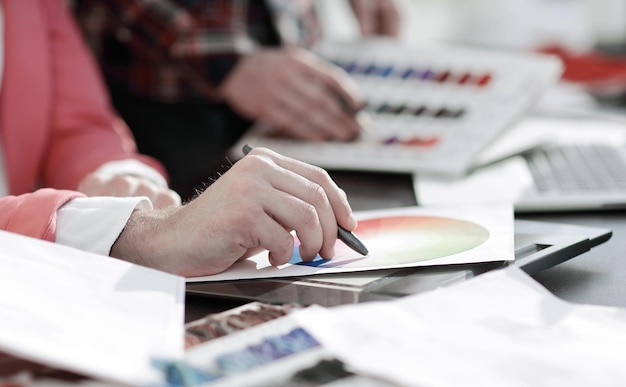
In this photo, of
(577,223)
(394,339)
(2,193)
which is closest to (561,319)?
(394,339)

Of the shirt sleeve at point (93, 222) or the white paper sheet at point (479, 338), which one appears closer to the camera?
the white paper sheet at point (479, 338)

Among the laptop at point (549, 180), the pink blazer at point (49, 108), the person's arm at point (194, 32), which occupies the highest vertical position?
the person's arm at point (194, 32)

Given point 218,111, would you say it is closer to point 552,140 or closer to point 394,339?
point 552,140

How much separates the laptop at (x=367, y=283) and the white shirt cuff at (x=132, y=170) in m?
0.31

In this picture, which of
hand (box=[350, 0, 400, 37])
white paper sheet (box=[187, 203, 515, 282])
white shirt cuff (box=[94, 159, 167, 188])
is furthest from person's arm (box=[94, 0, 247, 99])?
white paper sheet (box=[187, 203, 515, 282])

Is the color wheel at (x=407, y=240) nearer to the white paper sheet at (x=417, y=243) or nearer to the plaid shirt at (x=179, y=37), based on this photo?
the white paper sheet at (x=417, y=243)

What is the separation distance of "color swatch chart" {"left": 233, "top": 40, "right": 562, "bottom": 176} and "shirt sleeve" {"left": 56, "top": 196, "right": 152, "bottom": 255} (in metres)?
0.45

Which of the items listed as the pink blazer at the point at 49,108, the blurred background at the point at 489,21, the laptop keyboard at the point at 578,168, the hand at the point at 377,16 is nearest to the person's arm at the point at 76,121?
the pink blazer at the point at 49,108

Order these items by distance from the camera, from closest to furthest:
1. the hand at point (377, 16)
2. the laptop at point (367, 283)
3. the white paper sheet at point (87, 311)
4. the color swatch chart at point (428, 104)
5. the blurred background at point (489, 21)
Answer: the white paper sheet at point (87, 311) < the laptop at point (367, 283) < the color swatch chart at point (428, 104) < the hand at point (377, 16) < the blurred background at point (489, 21)

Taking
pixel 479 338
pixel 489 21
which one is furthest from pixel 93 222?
pixel 489 21

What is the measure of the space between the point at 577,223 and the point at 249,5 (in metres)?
0.71

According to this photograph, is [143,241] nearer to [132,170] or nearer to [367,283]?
[367,283]

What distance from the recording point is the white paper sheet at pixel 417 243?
0.64 m

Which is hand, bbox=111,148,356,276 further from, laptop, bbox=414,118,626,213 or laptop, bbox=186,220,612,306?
laptop, bbox=414,118,626,213
